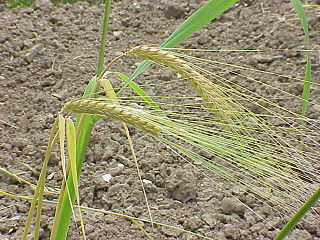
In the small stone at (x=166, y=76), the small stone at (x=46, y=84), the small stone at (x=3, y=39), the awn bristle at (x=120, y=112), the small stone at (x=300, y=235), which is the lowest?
the small stone at (x=300, y=235)

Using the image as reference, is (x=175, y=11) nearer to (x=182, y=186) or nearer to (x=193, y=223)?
(x=182, y=186)

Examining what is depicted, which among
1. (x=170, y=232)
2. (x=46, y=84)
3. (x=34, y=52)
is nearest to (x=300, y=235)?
(x=170, y=232)

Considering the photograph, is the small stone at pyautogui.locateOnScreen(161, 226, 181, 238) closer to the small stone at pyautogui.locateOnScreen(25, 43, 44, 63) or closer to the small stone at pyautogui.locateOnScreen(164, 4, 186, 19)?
the small stone at pyautogui.locateOnScreen(25, 43, 44, 63)

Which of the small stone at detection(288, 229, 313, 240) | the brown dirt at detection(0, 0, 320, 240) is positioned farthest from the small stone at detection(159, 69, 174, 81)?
the small stone at detection(288, 229, 313, 240)

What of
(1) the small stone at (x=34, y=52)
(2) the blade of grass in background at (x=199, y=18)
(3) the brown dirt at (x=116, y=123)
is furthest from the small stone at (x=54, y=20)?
(2) the blade of grass in background at (x=199, y=18)

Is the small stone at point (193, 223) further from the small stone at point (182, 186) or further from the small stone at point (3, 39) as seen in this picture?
the small stone at point (3, 39)

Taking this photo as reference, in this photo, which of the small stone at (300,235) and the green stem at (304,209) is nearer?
the green stem at (304,209)

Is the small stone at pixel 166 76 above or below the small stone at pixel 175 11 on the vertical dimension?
below
